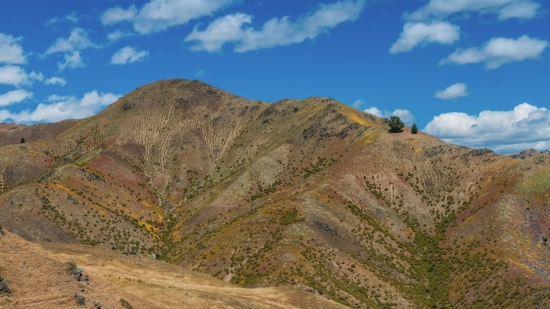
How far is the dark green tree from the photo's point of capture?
11525cm

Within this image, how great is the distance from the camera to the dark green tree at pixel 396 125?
115250mm

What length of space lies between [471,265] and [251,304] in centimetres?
4040

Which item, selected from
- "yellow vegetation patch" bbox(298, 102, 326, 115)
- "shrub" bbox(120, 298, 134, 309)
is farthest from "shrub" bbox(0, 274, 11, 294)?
"yellow vegetation patch" bbox(298, 102, 326, 115)

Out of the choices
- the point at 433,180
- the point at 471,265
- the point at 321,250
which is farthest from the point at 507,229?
the point at 321,250

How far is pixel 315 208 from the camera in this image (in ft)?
283

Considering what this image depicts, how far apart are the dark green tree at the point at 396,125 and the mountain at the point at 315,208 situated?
2518 mm

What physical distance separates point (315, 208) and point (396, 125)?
40267 millimetres

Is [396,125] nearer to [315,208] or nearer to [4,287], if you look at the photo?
[315,208]

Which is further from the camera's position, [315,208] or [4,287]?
[315,208]

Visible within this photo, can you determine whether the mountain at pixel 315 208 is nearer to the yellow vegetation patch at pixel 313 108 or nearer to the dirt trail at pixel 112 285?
the yellow vegetation patch at pixel 313 108

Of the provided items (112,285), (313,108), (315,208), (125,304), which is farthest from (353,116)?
(125,304)

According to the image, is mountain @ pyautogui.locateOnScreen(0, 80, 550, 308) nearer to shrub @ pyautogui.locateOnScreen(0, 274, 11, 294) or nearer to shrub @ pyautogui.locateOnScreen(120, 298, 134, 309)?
shrub @ pyautogui.locateOnScreen(120, 298, 134, 309)

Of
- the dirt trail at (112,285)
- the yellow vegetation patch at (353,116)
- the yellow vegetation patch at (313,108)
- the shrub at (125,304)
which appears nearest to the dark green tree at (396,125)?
the yellow vegetation patch at (353,116)

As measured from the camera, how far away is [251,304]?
47.7 metres
